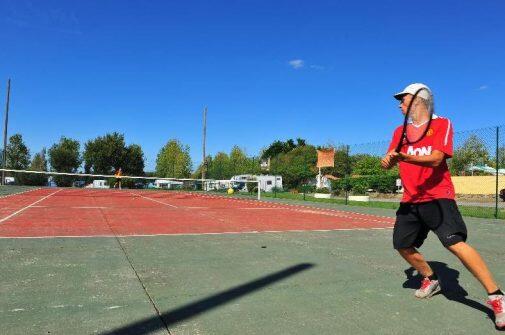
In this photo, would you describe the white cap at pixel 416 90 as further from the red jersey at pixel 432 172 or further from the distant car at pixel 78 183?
the distant car at pixel 78 183

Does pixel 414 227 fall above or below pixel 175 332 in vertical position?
above

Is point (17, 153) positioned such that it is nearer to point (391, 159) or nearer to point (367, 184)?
point (367, 184)

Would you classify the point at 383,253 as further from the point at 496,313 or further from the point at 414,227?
the point at 496,313

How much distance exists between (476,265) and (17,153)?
6530 centimetres

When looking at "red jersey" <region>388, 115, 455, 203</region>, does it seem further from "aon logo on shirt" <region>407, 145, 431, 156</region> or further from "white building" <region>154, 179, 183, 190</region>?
"white building" <region>154, 179, 183, 190</region>

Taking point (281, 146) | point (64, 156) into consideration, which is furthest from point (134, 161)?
point (281, 146)

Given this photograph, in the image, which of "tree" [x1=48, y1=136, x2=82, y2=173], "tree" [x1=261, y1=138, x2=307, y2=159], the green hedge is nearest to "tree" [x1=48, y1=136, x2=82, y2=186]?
"tree" [x1=48, y1=136, x2=82, y2=173]

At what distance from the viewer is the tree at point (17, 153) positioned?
59062mm

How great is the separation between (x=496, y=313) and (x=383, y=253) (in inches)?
126

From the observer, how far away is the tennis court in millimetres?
3279

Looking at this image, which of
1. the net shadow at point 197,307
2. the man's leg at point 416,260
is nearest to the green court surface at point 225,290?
the net shadow at point 197,307

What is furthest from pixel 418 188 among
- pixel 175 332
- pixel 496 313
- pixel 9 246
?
pixel 9 246

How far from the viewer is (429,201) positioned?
12.4ft

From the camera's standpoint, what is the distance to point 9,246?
20.7 feet
